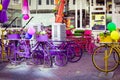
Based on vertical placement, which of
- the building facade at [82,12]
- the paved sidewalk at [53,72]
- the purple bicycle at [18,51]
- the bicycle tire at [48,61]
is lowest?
the paved sidewalk at [53,72]

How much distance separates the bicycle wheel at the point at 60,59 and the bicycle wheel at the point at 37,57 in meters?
0.48

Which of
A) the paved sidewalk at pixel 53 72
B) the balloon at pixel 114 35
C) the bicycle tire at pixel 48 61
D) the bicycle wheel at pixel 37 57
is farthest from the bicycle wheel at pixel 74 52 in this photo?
the balloon at pixel 114 35

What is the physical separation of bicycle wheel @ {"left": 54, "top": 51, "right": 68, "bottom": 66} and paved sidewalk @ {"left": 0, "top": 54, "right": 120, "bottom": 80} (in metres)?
0.17

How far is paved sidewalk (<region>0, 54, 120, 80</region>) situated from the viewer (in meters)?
10.0

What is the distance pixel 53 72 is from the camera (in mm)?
10906

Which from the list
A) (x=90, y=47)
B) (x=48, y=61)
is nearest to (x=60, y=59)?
(x=48, y=61)

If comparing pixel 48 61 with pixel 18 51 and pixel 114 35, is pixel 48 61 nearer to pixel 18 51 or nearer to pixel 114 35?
pixel 18 51

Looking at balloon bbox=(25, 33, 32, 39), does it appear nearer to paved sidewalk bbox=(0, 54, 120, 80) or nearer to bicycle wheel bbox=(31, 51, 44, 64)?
bicycle wheel bbox=(31, 51, 44, 64)

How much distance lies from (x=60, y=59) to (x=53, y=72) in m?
1.20

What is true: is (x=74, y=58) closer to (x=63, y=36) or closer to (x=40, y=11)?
(x=63, y=36)

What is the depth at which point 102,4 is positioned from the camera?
1908 cm

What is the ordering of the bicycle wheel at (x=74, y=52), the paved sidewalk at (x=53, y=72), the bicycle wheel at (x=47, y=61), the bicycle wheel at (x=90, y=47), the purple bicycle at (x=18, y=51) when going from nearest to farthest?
the paved sidewalk at (x=53, y=72)
the bicycle wheel at (x=47, y=61)
the purple bicycle at (x=18, y=51)
the bicycle wheel at (x=74, y=52)
the bicycle wheel at (x=90, y=47)

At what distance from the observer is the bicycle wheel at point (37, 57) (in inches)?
470

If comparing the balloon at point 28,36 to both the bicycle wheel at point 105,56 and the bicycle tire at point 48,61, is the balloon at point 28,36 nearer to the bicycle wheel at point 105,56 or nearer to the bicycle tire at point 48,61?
the bicycle tire at point 48,61
